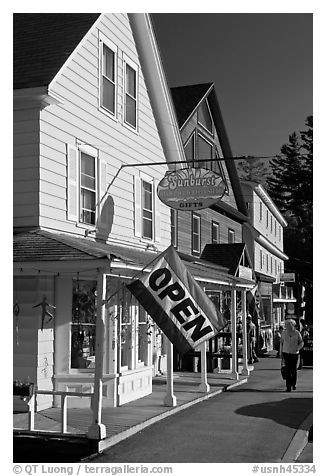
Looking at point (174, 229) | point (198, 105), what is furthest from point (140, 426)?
point (198, 105)

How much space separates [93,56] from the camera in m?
13.5

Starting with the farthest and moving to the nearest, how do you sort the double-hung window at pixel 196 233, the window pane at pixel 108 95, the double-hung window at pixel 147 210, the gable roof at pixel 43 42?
the double-hung window at pixel 196 233 < the double-hung window at pixel 147 210 < the window pane at pixel 108 95 < the gable roof at pixel 43 42

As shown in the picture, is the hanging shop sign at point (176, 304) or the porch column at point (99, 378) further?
the hanging shop sign at point (176, 304)

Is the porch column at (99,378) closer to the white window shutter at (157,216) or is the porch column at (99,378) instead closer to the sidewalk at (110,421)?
the sidewalk at (110,421)

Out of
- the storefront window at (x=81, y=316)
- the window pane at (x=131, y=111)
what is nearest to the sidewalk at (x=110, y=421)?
the storefront window at (x=81, y=316)

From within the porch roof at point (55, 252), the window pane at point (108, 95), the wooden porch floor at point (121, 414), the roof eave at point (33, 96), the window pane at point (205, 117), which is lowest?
the wooden porch floor at point (121, 414)

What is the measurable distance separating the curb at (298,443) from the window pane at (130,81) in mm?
8269

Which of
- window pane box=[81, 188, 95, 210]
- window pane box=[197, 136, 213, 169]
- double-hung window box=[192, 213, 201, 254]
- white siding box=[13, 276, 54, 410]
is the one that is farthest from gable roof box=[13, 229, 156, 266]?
window pane box=[197, 136, 213, 169]

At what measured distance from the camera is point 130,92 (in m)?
15.3

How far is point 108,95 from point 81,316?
5.06 meters

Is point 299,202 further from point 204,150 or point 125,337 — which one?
point 125,337

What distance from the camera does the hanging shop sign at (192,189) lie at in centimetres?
1318

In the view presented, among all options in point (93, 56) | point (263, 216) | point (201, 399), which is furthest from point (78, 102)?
point (263, 216)

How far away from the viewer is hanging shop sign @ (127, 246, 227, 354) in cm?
937
